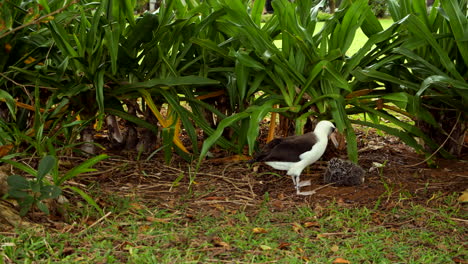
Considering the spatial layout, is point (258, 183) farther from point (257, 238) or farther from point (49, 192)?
point (49, 192)

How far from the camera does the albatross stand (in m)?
4.00

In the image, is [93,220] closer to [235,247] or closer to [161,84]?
[235,247]

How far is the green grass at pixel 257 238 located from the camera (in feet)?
10.2

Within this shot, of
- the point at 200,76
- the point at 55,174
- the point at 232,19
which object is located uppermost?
the point at 232,19

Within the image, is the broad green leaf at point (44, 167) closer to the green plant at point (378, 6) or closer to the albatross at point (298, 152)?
the albatross at point (298, 152)

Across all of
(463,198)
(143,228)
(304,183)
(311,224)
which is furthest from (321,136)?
(143,228)

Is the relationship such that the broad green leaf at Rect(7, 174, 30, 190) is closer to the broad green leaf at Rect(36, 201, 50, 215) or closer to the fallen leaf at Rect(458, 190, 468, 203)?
the broad green leaf at Rect(36, 201, 50, 215)

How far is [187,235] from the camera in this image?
11.0 ft

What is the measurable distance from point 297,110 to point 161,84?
927 millimetres

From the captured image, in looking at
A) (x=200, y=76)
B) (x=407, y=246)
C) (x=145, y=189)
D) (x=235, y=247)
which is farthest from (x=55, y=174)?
(x=407, y=246)

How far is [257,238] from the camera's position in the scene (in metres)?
3.36

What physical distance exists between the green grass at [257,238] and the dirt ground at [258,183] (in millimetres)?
130

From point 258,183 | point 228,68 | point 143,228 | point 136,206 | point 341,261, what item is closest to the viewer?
point 341,261

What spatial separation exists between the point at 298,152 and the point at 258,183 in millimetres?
376
